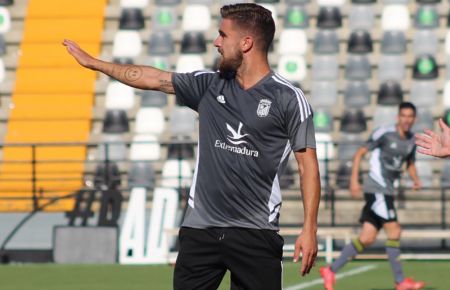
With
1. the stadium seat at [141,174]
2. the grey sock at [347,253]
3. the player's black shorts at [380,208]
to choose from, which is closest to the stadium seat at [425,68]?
the stadium seat at [141,174]

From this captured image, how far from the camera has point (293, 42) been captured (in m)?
21.7

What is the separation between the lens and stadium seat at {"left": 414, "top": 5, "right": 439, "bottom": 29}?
21.6m

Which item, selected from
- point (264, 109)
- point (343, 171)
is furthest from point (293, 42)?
point (264, 109)

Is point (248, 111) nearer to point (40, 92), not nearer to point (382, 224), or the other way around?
point (382, 224)

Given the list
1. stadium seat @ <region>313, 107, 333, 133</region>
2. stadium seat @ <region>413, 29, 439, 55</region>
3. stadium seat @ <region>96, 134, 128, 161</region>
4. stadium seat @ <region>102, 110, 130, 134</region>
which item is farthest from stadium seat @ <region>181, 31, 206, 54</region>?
stadium seat @ <region>413, 29, 439, 55</region>

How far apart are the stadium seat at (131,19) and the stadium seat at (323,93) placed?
377 centimetres

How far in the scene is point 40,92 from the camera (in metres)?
21.9

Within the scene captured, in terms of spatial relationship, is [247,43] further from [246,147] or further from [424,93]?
[424,93]

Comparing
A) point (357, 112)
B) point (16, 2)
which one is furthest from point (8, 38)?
point (357, 112)

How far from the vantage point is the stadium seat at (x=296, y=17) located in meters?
22.0

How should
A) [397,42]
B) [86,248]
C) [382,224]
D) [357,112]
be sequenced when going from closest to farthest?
1. [382,224]
2. [86,248]
3. [357,112]
4. [397,42]

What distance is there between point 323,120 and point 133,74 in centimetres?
1362

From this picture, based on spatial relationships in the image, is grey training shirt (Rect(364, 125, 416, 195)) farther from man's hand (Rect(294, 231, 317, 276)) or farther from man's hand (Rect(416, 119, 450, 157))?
man's hand (Rect(294, 231, 317, 276))

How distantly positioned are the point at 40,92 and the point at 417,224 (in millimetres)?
7789
